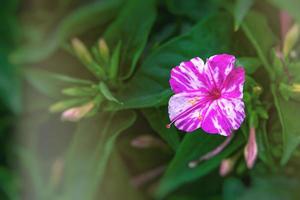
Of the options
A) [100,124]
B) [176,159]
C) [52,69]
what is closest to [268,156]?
[176,159]

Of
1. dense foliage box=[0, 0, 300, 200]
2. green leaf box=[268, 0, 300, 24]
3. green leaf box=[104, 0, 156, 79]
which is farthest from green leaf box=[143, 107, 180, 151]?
green leaf box=[268, 0, 300, 24]

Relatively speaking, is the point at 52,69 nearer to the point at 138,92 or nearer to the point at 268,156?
the point at 138,92

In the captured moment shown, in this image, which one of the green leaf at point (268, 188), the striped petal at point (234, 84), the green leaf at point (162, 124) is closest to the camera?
the striped petal at point (234, 84)

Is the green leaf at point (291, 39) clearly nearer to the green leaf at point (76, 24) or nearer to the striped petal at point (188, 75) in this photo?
the striped petal at point (188, 75)

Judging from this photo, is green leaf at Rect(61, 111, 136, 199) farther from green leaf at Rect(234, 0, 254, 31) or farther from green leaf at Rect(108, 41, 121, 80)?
green leaf at Rect(234, 0, 254, 31)

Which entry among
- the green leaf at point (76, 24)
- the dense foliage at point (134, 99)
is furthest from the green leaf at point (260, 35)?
the green leaf at point (76, 24)

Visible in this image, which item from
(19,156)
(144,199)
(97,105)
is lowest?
(144,199)
